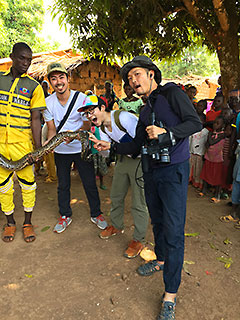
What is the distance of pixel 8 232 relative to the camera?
318 cm

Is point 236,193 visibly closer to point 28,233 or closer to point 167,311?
point 167,311

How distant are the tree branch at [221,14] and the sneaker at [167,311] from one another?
5.26m

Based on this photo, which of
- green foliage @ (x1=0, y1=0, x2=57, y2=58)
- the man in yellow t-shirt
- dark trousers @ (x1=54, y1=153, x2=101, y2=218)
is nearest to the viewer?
the man in yellow t-shirt

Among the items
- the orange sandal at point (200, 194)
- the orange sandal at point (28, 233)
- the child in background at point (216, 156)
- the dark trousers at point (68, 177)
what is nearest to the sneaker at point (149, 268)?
the dark trousers at point (68, 177)

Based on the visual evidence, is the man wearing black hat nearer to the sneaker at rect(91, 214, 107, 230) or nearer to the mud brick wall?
the sneaker at rect(91, 214, 107, 230)

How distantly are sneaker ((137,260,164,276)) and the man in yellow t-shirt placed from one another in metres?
1.52

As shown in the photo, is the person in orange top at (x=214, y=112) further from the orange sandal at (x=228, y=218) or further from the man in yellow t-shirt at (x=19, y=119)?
the man in yellow t-shirt at (x=19, y=119)

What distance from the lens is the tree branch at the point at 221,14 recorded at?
4645mm

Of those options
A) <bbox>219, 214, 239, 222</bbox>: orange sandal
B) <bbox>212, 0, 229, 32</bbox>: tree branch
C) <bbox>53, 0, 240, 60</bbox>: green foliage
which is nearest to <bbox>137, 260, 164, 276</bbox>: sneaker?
<bbox>219, 214, 239, 222</bbox>: orange sandal

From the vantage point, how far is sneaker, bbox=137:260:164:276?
247cm

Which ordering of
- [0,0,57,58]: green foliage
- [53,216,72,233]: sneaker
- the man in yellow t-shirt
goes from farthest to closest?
1. [0,0,57,58]: green foliage
2. [53,216,72,233]: sneaker
3. the man in yellow t-shirt

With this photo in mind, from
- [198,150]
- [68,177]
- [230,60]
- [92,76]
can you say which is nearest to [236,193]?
[198,150]

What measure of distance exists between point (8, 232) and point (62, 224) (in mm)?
718

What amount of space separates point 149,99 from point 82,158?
1.36 m
